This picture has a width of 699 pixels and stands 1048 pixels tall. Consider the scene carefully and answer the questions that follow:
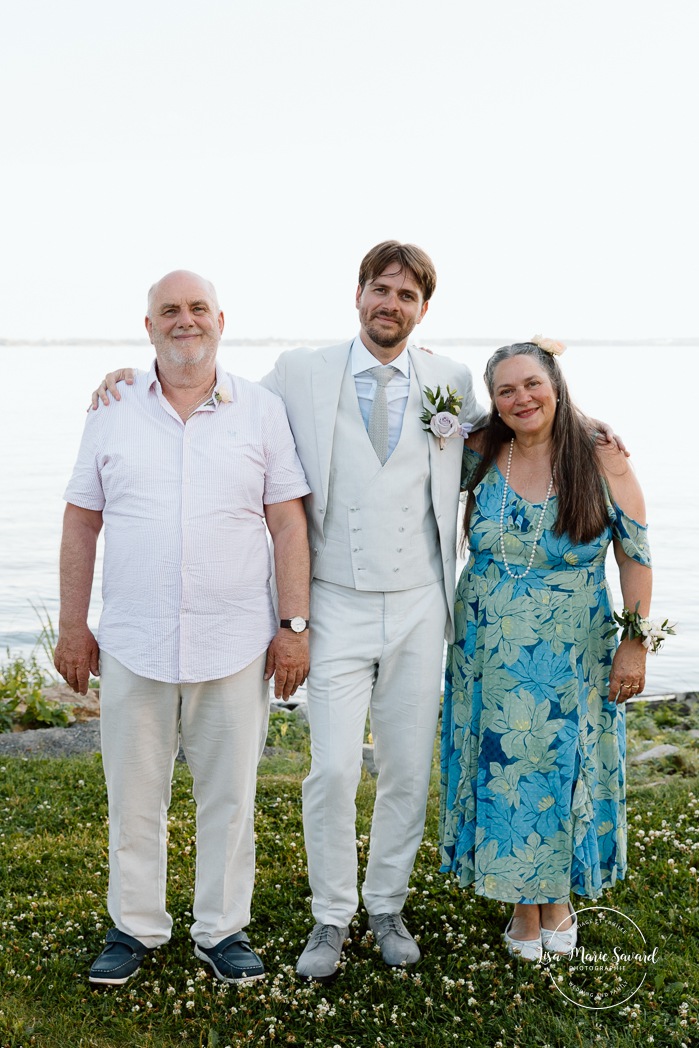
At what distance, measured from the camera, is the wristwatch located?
3.73 meters

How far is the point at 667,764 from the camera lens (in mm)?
6070

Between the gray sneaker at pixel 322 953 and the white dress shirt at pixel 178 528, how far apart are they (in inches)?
43.6

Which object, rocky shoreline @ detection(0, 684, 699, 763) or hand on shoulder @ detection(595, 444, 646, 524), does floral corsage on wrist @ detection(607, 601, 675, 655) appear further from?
rocky shoreline @ detection(0, 684, 699, 763)

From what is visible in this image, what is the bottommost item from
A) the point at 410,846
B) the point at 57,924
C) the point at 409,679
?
the point at 57,924

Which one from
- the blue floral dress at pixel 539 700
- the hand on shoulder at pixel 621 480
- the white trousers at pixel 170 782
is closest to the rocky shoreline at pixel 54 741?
the white trousers at pixel 170 782

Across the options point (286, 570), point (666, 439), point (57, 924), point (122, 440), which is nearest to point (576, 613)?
point (286, 570)

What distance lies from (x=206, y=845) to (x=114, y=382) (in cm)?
176

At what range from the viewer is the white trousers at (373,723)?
12.8ft

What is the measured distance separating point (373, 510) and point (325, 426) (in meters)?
0.37

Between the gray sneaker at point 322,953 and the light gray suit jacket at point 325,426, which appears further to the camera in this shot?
the light gray suit jacket at point 325,426

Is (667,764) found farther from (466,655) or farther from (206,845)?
(206,845)

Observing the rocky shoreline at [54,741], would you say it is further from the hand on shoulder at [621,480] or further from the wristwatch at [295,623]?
the hand on shoulder at [621,480]

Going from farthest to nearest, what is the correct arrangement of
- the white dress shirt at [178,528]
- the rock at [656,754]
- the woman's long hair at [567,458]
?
the rock at [656,754]
the woman's long hair at [567,458]
the white dress shirt at [178,528]

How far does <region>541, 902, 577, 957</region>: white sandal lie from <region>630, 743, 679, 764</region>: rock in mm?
2437
